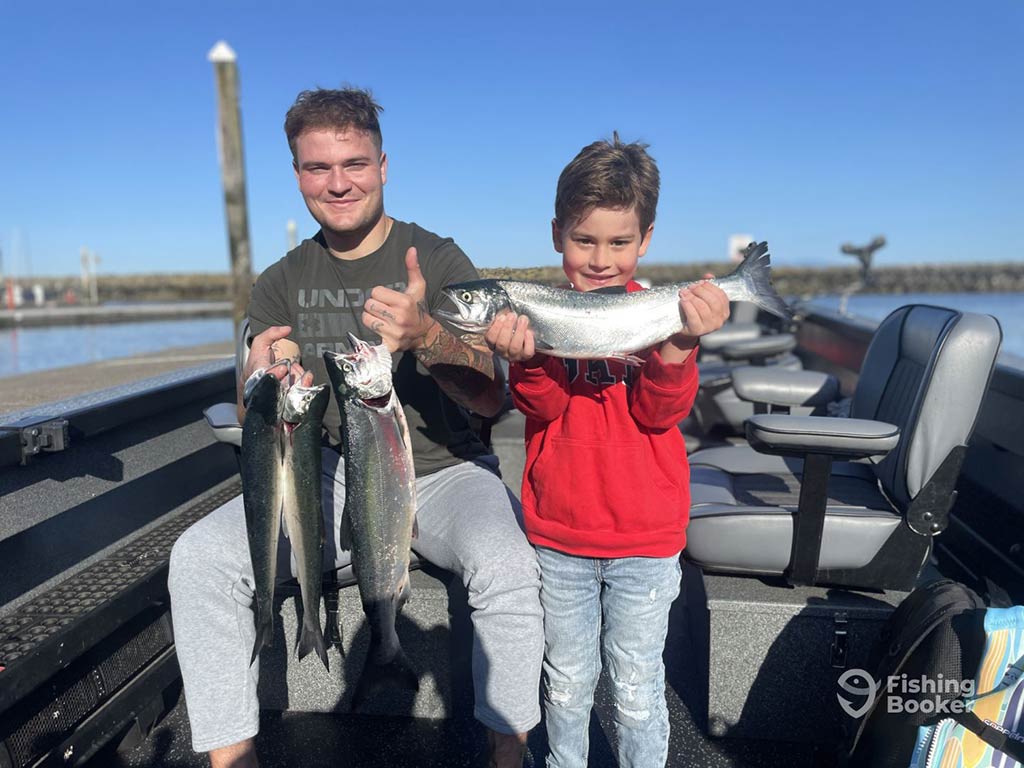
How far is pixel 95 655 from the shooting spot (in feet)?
8.03

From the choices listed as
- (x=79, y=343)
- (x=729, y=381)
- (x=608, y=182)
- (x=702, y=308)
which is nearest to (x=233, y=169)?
(x=79, y=343)

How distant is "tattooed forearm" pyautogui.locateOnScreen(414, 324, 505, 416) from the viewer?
218 cm

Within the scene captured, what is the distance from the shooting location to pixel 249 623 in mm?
2316

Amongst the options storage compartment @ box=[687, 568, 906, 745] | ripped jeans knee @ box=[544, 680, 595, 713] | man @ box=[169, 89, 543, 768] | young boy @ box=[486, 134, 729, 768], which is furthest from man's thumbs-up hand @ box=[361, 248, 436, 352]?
storage compartment @ box=[687, 568, 906, 745]

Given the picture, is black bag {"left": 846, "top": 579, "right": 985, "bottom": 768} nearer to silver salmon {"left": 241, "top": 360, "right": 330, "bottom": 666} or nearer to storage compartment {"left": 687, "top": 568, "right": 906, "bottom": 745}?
storage compartment {"left": 687, "top": 568, "right": 906, "bottom": 745}

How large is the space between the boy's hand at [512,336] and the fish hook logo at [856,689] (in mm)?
1561

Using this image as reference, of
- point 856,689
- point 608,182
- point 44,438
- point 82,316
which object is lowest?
point 82,316

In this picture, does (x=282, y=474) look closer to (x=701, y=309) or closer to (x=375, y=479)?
(x=375, y=479)

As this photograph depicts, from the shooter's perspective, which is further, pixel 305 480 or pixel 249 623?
pixel 249 623

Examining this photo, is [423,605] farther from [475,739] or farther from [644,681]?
[644,681]

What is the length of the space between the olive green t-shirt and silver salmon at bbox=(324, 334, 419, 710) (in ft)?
2.32

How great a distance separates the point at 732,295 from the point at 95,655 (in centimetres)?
246

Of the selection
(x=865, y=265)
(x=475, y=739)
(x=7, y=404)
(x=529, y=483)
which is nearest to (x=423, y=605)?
(x=475, y=739)

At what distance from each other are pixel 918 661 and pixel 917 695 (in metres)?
0.09
